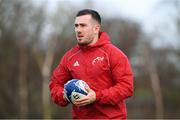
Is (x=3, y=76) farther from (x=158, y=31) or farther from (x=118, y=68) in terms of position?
(x=118, y=68)

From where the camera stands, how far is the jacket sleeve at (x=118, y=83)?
16.9 ft

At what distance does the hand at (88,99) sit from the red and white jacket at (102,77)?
5cm

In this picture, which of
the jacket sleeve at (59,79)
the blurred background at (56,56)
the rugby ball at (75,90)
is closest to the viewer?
the rugby ball at (75,90)

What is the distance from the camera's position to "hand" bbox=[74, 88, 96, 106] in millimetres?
5070

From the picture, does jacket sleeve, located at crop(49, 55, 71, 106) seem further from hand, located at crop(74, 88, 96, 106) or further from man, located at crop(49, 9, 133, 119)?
hand, located at crop(74, 88, 96, 106)

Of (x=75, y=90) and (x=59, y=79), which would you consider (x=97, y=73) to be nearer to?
(x=75, y=90)

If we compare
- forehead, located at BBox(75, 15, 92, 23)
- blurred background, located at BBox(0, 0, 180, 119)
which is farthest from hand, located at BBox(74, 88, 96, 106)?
blurred background, located at BBox(0, 0, 180, 119)

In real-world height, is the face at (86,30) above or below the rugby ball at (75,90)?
above

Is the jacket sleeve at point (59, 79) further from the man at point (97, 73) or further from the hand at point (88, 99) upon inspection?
the hand at point (88, 99)

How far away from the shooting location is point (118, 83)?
521cm

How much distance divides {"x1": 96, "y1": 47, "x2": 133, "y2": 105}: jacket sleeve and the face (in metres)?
0.34

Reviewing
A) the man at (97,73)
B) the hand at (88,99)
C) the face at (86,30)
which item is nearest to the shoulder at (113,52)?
the man at (97,73)

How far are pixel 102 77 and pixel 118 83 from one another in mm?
215

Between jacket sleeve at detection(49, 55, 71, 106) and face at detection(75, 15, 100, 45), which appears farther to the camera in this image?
jacket sleeve at detection(49, 55, 71, 106)
